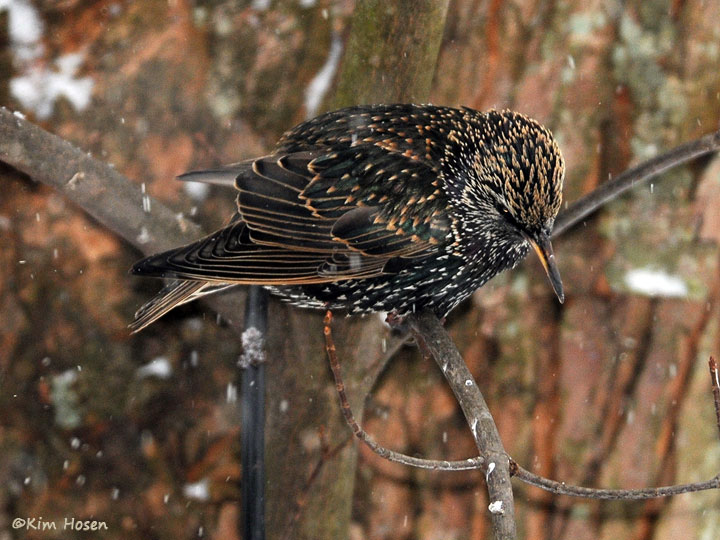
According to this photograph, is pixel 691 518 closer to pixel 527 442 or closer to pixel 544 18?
pixel 527 442

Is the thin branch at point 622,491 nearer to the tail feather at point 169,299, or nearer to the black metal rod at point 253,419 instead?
the black metal rod at point 253,419

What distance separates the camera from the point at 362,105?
8.96ft

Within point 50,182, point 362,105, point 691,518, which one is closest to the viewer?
point 50,182

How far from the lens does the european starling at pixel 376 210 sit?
7.63 feet

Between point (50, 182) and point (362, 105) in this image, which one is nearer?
point (50, 182)

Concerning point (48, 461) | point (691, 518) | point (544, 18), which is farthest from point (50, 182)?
point (691, 518)

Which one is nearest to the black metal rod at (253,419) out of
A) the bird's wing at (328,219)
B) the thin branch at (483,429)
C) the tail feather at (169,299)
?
the tail feather at (169,299)

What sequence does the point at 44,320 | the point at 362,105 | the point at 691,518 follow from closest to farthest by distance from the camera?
the point at 362,105 → the point at 44,320 → the point at 691,518

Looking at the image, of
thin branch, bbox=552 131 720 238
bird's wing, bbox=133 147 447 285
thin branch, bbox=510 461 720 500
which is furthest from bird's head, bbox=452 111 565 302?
thin branch, bbox=510 461 720 500

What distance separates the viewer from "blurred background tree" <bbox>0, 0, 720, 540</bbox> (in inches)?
123

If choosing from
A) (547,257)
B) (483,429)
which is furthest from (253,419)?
(547,257)

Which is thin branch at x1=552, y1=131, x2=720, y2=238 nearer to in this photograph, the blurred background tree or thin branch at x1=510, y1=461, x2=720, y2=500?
the blurred background tree

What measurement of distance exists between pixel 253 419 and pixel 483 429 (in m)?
0.83

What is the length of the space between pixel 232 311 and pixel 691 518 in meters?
2.07
